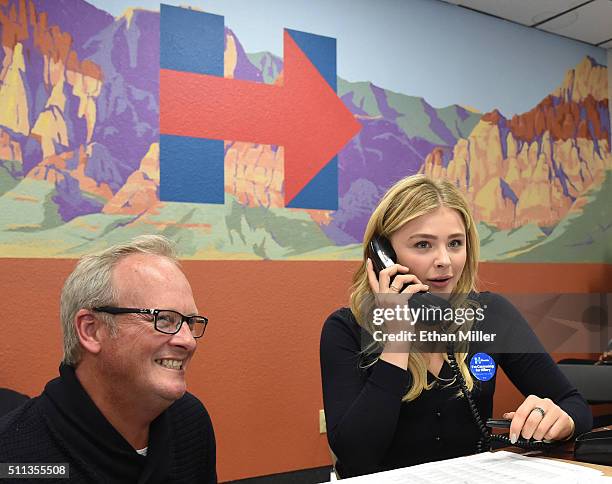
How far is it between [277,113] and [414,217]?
1.62m

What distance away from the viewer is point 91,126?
102 inches

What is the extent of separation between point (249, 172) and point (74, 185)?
2.66ft

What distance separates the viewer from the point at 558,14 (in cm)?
381

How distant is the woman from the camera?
1378mm

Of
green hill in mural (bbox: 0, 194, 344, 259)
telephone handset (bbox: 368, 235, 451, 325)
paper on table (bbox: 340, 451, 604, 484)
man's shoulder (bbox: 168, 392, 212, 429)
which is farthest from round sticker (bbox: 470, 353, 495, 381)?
green hill in mural (bbox: 0, 194, 344, 259)

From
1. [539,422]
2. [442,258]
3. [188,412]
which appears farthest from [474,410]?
[188,412]

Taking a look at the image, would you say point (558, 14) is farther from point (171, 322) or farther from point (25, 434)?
point (25, 434)

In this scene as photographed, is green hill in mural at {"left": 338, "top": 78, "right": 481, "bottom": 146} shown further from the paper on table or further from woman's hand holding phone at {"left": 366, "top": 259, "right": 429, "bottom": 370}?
the paper on table

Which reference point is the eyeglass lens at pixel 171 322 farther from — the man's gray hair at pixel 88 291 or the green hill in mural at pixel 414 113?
the green hill in mural at pixel 414 113

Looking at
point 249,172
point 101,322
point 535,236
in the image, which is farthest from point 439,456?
point 535,236

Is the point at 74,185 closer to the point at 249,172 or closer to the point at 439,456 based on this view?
the point at 249,172

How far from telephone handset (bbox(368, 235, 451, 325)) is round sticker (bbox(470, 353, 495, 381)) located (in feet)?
0.46

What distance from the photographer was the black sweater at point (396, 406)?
4.49 feet

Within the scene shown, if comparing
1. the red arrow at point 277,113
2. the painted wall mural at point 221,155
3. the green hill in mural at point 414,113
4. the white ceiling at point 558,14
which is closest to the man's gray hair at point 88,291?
the painted wall mural at point 221,155
